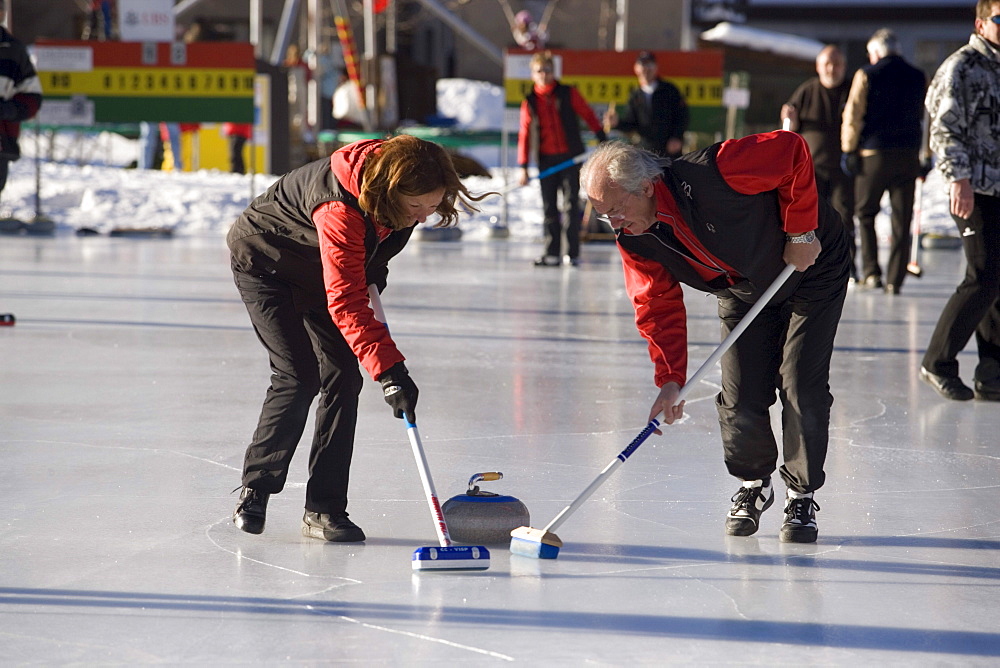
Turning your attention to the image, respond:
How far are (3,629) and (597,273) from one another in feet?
27.4

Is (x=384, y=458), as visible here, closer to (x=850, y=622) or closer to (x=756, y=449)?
(x=756, y=449)

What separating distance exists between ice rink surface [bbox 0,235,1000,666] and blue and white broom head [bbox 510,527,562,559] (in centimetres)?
4

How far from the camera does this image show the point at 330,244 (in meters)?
3.46

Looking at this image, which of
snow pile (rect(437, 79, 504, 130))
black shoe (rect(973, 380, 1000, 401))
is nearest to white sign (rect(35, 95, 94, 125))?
black shoe (rect(973, 380, 1000, 401))

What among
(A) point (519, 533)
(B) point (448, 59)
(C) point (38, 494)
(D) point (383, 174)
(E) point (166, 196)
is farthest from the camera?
(B) point (448, 59)

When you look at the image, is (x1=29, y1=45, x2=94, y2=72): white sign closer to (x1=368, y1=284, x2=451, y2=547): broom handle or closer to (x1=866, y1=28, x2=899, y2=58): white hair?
(x1=866, y1=28, x2=899, y2=58): white hair

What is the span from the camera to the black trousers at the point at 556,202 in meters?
11.1

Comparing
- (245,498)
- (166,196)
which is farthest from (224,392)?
(166,196)

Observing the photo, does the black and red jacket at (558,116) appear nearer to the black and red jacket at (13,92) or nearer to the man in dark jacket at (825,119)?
the man in dark jacket at (825,119)

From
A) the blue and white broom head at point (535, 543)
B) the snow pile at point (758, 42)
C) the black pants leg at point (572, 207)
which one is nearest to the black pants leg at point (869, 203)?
the black pants leg at point (572, 207)

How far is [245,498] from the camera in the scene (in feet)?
12.6

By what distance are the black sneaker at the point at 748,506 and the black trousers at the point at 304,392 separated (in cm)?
112

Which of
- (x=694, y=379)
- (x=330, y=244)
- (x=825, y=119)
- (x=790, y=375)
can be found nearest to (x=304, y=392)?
(x=330, y=244)

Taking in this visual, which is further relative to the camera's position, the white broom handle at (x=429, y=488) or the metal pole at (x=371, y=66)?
the metal pole at (x=371, y=66)
